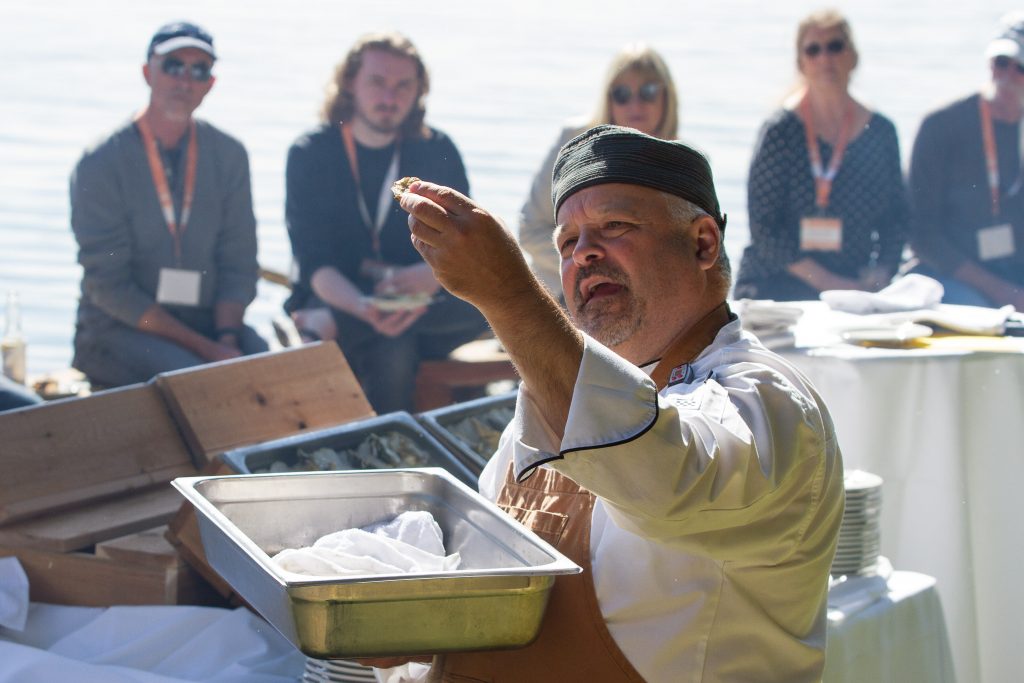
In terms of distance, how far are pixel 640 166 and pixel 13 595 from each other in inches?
66.5

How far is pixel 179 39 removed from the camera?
470 cm

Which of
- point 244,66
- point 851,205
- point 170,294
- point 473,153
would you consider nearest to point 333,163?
point 170,294

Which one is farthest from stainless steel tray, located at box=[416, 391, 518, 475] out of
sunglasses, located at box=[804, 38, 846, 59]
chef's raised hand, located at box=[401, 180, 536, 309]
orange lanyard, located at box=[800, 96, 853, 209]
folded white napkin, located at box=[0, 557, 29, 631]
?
sunglasses, located at box=[804, 38, 846, 59]

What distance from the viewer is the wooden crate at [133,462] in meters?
2.71

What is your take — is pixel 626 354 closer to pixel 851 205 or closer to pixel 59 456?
pixel 59 456

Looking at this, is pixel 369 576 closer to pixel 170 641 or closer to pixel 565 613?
pixel 565 613

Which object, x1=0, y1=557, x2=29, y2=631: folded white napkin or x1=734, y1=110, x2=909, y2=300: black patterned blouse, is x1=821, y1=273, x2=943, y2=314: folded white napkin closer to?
x1=734, y1=110, x2=909, y2=300: black patterned blouse

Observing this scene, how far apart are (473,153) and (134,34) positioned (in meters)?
10.3

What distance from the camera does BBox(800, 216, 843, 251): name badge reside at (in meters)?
5.07

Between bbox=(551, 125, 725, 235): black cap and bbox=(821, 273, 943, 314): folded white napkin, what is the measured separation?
184 centimetres

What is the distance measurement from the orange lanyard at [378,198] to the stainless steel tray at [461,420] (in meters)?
1.74

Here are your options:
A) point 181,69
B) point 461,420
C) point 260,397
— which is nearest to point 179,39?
point 181,69

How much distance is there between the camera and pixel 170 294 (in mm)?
4629

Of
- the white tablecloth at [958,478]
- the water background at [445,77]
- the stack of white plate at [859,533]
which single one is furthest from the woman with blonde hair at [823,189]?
the stack of white plate at [859,533]
